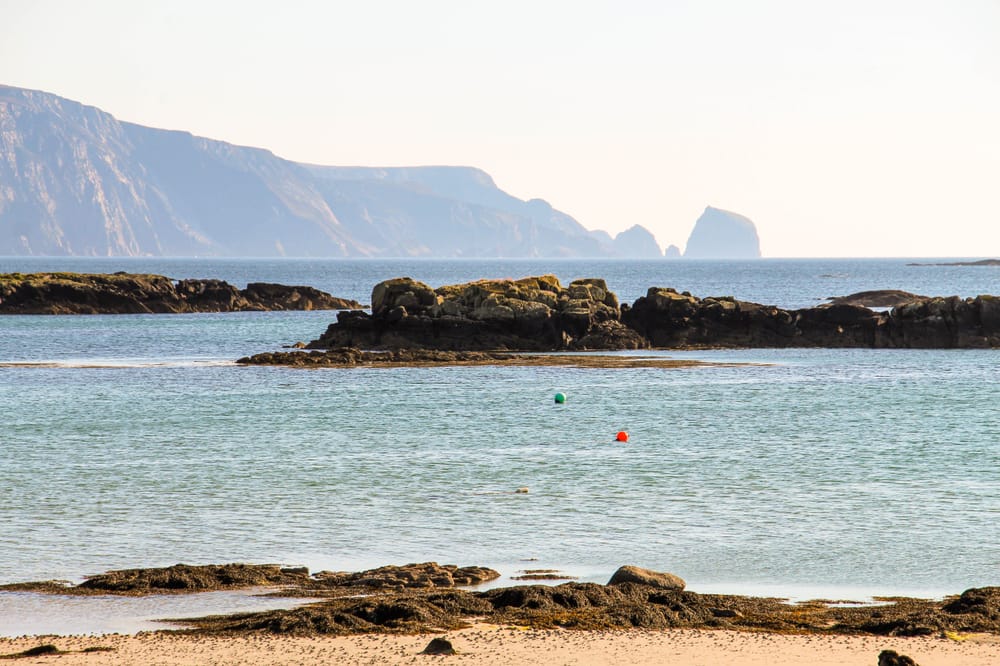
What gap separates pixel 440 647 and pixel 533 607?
2464 millimetres

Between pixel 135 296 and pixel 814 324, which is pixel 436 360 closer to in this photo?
pixel 814 324

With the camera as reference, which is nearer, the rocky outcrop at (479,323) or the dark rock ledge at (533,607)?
the dark rock ledge at (533,607)

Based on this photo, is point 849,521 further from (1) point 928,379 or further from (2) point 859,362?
(2) point 859,362

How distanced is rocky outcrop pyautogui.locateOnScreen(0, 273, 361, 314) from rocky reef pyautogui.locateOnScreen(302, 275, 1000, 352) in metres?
48.6

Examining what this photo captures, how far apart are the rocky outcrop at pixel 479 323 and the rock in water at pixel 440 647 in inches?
2125

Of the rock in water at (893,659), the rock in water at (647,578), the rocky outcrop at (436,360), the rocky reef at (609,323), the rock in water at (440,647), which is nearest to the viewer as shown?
the rock in water at (893,659)

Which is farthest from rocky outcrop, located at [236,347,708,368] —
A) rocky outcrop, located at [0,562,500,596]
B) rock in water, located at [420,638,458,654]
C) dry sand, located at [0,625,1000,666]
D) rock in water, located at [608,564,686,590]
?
rock in water, located at [420,638,458,654]

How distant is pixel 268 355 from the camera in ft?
220

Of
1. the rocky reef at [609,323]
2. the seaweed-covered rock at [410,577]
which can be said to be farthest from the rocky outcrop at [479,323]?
the seaweed-covered rock at [410,577]

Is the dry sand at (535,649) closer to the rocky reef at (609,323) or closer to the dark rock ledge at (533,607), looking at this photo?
the dark rock ledge at (533,607)

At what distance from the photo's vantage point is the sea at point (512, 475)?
72.8 feet

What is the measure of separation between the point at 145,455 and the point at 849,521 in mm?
19309

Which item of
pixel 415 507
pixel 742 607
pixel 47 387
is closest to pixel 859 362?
pixel 47 387

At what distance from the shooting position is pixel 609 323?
74.6 metres
